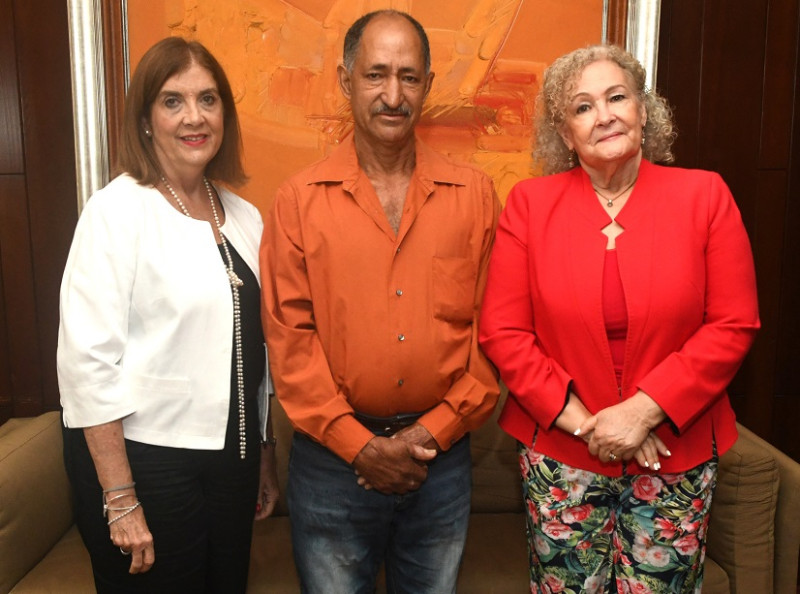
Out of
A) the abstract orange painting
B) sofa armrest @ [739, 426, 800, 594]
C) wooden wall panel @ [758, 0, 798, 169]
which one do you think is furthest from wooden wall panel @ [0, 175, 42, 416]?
wooden wall panel @ [758, 0, 798, 169]

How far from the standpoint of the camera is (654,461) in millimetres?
1567

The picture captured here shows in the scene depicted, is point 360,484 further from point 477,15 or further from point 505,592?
point 477,15

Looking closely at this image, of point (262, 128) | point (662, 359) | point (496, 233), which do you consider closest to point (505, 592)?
point (662, 359)

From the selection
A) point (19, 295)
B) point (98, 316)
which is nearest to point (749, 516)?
point (98, 316)

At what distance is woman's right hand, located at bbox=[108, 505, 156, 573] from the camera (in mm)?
1552

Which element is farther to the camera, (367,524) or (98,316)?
(367,524)

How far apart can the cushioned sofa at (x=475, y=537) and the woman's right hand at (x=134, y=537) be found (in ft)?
1.94

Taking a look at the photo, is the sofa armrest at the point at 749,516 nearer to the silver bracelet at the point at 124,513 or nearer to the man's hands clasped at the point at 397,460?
the man's hands clasped at the point at 397,460

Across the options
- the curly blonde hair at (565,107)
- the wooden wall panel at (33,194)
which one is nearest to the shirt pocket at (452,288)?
the curly blonde hair at (565,107)

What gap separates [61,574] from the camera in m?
2.06

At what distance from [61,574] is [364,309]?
122cm

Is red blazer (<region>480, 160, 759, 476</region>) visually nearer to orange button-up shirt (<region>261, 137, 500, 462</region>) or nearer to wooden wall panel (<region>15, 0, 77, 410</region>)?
orange button-up shirt (<region>261, 137, 500, 462</region>)

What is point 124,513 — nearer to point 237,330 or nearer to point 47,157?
point 237,330

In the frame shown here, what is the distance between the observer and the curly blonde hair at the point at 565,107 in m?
1.72
